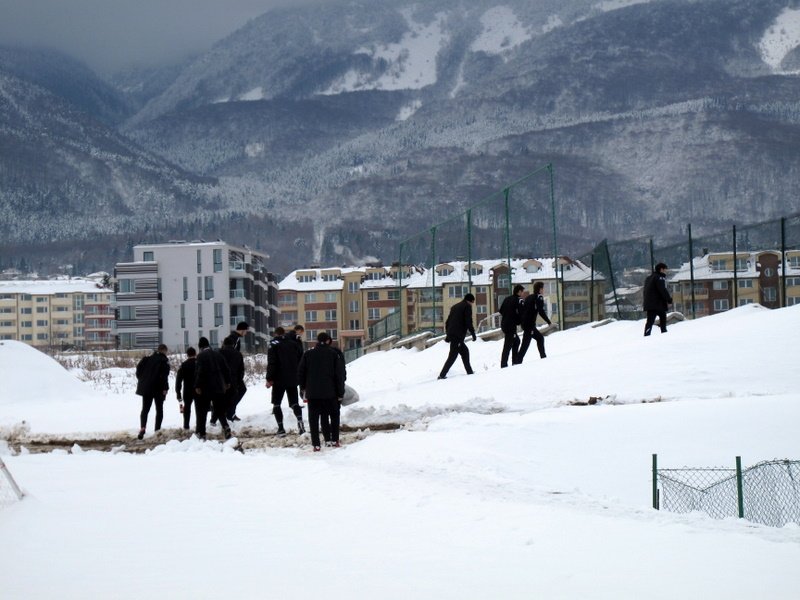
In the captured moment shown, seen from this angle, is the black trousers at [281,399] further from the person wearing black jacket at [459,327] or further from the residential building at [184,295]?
the residential building at [184,295]

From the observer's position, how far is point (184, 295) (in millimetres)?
138875

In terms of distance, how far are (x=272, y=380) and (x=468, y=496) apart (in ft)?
26.8

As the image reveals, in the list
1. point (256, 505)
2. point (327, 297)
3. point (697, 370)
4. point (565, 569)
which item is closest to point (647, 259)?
point (697, 370)

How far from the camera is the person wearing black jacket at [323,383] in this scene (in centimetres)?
1605

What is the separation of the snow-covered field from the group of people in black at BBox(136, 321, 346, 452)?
0.67 meters

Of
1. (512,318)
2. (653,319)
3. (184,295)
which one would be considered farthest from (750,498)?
(184,295)

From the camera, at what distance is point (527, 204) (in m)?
31.9

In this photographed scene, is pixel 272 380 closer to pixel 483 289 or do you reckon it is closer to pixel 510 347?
pixel 510 347

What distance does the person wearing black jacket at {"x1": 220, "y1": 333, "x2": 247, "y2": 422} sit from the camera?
66.5ft

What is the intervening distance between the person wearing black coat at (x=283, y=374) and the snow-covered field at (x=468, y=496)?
1021 mm

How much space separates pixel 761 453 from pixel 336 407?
5.28 metres

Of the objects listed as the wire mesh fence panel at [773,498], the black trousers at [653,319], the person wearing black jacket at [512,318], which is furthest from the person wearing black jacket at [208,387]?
the wire mesh fence panel at [773,498]

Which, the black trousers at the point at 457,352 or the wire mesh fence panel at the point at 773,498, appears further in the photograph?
the black trousers at the point at 457,352

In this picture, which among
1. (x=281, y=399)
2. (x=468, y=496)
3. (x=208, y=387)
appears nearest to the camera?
(x=468, y=496)
